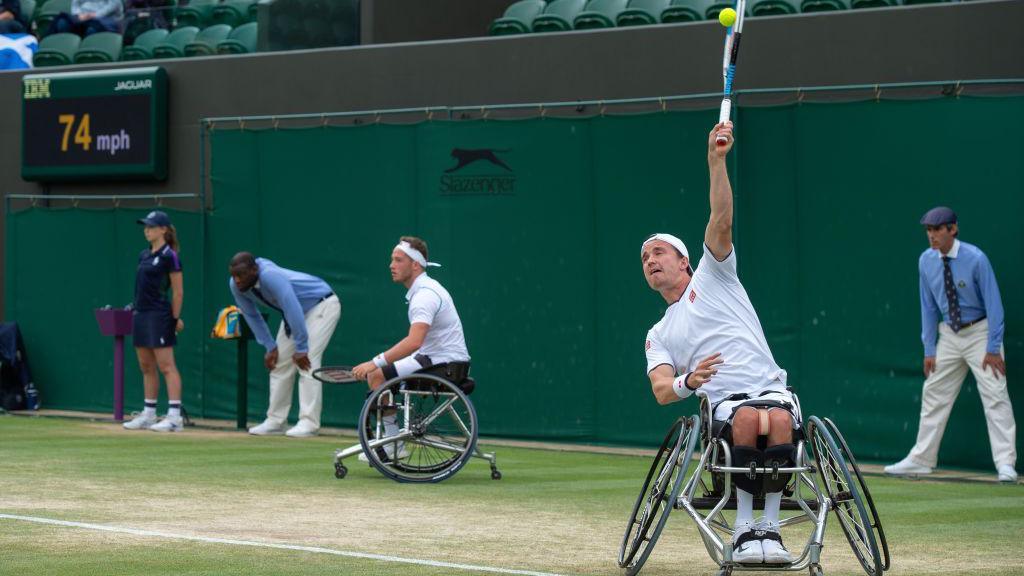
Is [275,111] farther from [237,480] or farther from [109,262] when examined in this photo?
[237,480]

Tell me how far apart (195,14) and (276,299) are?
7.45 metres

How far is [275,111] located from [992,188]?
770 centimetres

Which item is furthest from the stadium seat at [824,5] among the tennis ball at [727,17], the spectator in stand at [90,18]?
the spectator in stand at [90,18]

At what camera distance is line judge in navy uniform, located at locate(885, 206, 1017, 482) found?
11.3m

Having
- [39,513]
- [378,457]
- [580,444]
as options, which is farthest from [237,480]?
[580,444]

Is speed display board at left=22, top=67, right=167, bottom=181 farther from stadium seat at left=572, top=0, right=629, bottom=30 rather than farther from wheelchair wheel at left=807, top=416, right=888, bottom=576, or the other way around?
wheelchair wheel at left=807, top=416, right=888, bottom=576

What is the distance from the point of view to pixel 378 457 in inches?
442

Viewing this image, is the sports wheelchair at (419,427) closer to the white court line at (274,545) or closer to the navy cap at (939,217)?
the white court line at (274,545)

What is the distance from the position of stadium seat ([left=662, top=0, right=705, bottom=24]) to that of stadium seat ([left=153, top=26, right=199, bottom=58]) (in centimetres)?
598

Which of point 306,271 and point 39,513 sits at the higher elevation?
point 306,271

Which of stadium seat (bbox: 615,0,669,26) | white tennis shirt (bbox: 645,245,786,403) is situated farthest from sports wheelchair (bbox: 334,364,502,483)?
stadium seat (bbox: 615,0,669,26)

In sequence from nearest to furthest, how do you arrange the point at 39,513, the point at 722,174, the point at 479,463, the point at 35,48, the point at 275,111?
the point at 722,174
the point at 39,513
the point at 479,463
the point at 275,111
the point at 35,48

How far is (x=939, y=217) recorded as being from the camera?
449 inches

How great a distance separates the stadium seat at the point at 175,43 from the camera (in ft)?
61.2
